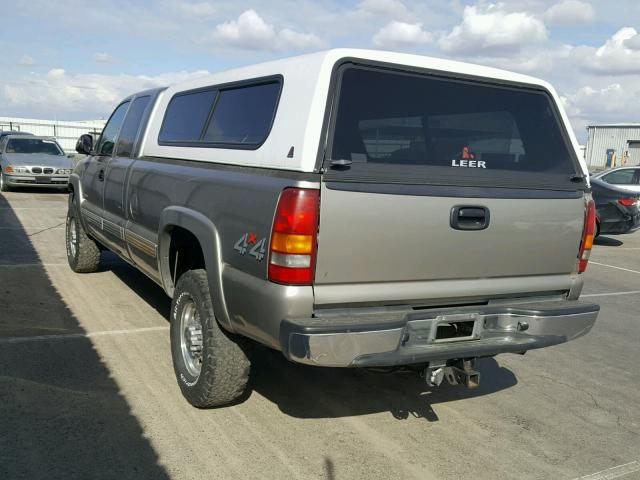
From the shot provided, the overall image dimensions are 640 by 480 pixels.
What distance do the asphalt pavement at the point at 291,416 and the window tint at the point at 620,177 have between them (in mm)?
8877

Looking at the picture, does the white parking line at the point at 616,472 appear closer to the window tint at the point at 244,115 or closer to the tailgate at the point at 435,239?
the tailgate at the point at 435,239

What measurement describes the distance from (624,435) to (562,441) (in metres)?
0.46

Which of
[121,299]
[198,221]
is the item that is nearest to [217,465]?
[198,221]

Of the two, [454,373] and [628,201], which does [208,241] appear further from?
[628,201]

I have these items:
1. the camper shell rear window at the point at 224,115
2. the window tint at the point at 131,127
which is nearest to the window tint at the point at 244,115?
the camper shell rear window at the point at 224,115

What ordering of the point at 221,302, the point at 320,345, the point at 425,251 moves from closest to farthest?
the point at 320,345 < the point at 425,251 < the point at 221,302

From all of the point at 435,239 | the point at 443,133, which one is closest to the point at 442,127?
the point at 443,133

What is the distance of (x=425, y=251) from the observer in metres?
3.16

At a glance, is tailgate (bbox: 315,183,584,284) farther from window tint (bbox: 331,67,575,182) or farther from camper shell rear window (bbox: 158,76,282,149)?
camper shell rear window (bbox: 158,76,282,149)

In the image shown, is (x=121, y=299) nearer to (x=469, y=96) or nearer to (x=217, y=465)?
(x=217, y=465)

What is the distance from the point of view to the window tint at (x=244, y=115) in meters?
3.46

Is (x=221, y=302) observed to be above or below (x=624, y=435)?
above

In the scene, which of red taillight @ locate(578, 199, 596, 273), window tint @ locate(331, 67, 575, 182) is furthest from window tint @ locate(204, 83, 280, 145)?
red taillight @ locate(578, 199, 596, 273)

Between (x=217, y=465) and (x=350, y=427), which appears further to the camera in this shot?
(x=350, y=427)
